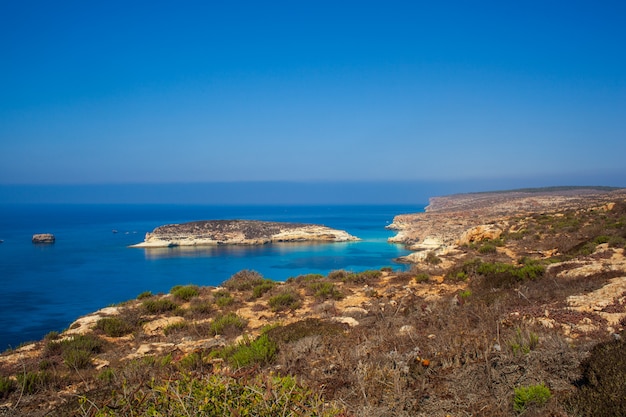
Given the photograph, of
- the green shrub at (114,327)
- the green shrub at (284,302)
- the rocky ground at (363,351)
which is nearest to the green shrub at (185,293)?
the rocky ground at (363,351)

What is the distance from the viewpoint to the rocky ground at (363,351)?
3.55m

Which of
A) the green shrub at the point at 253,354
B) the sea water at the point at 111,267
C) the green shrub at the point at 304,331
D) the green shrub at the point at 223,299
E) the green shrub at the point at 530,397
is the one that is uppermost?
the green shrub at the point at 530,397

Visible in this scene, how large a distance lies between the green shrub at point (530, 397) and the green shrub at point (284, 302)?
781 centimetres

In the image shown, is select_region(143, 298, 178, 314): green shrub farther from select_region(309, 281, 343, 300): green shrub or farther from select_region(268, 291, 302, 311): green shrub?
select_region(309, 281, 343, 300): green shrub

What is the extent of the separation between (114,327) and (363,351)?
7.28 meters

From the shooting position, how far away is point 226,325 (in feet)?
30.4

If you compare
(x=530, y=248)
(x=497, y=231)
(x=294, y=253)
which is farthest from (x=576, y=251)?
(x=294, y=253)

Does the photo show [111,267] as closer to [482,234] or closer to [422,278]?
[482,234]

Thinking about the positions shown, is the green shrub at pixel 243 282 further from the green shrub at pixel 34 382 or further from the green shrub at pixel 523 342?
the green shrub at pixel 523 342

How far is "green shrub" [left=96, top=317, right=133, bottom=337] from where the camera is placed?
9453mm

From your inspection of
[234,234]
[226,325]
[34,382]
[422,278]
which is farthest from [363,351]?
[234,234]

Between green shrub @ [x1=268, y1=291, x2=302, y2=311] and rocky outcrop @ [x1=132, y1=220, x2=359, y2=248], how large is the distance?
60282mm

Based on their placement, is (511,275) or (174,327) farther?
(511,275)

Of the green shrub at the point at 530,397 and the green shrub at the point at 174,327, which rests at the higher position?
the green shrub at the point at 530,397
